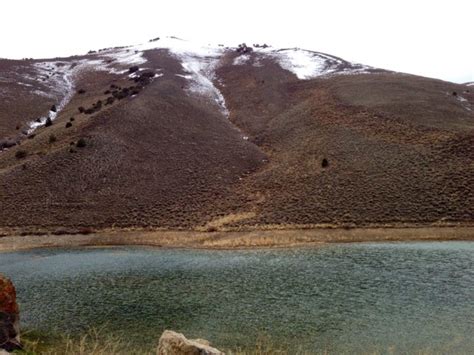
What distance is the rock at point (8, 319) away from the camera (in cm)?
1673

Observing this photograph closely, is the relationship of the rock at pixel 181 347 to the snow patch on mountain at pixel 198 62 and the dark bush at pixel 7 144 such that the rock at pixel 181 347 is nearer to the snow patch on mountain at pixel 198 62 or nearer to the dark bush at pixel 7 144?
the dark bush at pixel 7 144

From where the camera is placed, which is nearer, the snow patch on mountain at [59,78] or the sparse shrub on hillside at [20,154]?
the sparse shrub on hillside at [20,154]

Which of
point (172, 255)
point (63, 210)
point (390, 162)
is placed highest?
point (390, 162)

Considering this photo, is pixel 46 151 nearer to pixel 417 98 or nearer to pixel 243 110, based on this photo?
pixel 243 110

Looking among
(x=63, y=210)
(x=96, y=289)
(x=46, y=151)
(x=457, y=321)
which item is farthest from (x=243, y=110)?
(x=457, y=321)

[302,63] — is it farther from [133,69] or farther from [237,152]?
[237,152]

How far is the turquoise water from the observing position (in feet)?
66.7

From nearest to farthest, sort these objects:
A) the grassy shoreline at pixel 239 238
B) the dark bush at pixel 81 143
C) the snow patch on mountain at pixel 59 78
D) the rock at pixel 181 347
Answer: the rock at pixel 181 347 < the grassy shoreline at pixel 239 238 < the dark bush at pixel 81 143 < the snow patch on mountain at pixel 59 78

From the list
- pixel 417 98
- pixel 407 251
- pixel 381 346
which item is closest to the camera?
pixel 381 346

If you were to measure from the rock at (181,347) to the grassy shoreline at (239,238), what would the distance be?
1345 inches

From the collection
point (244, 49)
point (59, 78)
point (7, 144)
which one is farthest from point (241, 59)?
point (7, 144)

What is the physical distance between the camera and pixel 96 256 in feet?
136

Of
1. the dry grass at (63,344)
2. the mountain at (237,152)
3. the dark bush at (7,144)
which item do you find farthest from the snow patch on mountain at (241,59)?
the dry grass at (63,344)

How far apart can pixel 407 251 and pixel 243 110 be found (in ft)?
187
